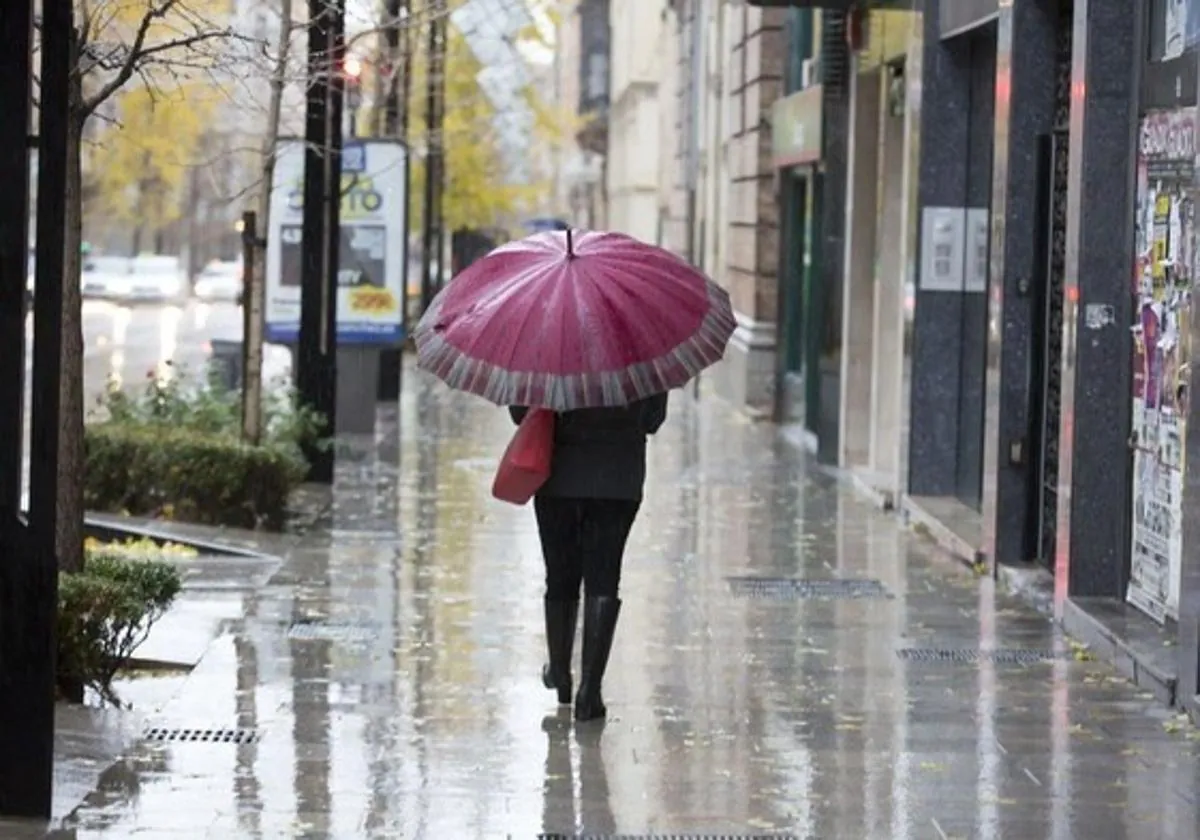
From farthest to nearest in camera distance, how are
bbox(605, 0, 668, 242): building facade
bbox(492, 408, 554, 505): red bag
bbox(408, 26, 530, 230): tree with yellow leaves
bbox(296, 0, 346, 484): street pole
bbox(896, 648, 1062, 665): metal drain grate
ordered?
bbox(605, 0, 668, 242): building facade, bbox(408, 26, 530, 230): tree with yellow leaves, bbox(296, 0, 346, 484): street pole, bbox(896, 648, 1062, 665): metal drain grate, bbox(492, 408, 554, 505): red bag

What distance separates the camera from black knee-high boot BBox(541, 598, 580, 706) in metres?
10.2

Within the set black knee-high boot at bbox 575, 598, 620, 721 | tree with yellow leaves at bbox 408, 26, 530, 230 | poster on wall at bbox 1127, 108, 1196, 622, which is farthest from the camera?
tree with yellow leaves at bbox 408, 26, 530, 230

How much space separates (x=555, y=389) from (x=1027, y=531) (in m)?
5.87

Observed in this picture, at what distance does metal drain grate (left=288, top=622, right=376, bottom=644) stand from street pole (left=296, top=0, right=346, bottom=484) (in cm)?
608

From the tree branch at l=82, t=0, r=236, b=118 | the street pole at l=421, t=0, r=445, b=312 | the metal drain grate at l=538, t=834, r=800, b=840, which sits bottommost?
the metal drain grate at l=538, t=834, r=800, b=840

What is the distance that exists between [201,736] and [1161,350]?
481 centimetres

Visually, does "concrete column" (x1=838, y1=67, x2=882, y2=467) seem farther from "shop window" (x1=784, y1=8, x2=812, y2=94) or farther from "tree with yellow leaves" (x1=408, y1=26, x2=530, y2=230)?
"tree with yellow leaves" (x1=408, y1=26, x2=530, y2=230)

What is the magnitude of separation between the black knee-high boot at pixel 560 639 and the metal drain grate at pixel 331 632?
1845mm

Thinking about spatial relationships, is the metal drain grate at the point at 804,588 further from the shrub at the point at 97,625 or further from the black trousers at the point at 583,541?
the shrub at the point at 97,625

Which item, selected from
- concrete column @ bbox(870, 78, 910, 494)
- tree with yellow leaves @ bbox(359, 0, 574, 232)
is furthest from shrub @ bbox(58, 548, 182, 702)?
tree with yellow leaves @ bbox(359, 0, 574, 232)

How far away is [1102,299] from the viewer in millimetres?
12695

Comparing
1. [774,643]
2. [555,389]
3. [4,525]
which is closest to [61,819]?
[4,525]

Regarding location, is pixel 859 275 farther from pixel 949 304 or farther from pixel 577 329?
pixel 577 329

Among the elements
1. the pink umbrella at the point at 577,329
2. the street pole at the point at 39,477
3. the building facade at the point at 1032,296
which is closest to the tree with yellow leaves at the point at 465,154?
the building facade at the point at 1032,296
